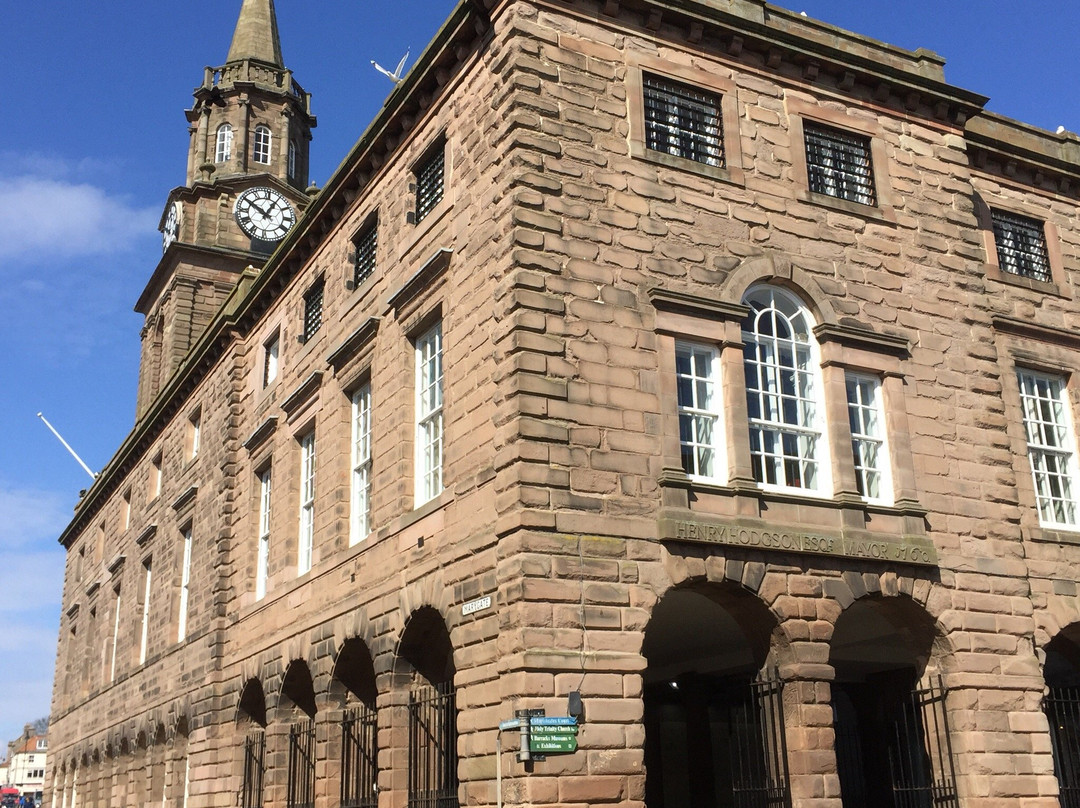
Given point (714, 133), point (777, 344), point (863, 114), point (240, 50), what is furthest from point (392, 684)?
point (240, 50)

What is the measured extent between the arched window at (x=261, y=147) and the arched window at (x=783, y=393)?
2800 cm

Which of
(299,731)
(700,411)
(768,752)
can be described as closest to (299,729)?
(299,731)

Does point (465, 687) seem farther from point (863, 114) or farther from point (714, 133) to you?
point (863, 114)

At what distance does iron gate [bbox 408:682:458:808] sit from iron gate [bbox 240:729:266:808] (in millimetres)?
5662

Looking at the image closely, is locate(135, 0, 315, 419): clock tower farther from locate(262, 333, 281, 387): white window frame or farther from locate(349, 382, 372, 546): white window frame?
locate(349, 382, 372, 546): white window frame

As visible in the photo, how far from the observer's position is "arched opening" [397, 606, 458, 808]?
1478 centimetres

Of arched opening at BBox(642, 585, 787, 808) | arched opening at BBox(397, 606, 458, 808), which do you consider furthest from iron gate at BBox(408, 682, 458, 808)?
arched opening at BBox(642, 585, 787, 808)

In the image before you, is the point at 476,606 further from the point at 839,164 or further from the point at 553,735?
the point at 839,164

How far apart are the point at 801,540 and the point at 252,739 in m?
11.7

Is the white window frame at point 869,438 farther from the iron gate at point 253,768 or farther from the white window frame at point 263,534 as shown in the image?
the iron gate at point 253,768

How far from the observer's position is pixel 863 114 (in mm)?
16906

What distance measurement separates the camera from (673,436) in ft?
44.6

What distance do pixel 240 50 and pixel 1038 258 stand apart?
3079 centimetres

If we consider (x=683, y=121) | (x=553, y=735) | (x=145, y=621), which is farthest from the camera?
(x=145, y=621)
